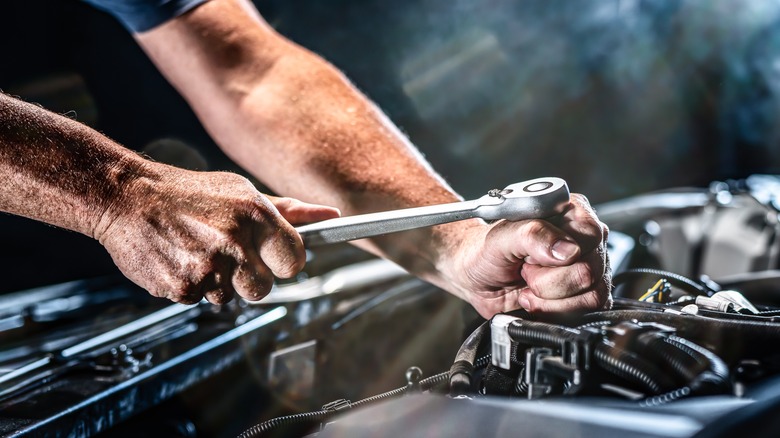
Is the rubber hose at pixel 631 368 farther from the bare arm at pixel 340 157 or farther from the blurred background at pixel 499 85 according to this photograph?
the blurred background at pixel 499 85

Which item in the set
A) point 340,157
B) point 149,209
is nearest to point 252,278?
point 149,209

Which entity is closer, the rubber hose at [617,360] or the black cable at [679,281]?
the rubber hose at [617,360]

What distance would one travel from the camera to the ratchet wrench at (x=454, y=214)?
0.77m

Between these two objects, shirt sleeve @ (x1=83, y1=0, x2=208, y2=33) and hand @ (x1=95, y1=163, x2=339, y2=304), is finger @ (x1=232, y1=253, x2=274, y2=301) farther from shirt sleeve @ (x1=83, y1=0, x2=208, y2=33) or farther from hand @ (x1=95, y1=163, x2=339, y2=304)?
shirt sleeve @ (x1=83, y1=0, x2=208, y2=33)

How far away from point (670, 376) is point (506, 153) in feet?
7.67

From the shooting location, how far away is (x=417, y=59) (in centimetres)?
245

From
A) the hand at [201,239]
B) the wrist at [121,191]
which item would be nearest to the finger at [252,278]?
the hand at [201,239]

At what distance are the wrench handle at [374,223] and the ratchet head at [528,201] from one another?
22mm

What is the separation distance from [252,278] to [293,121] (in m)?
0.62

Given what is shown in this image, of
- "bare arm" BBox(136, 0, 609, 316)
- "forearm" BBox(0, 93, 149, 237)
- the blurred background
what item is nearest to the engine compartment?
"bare arm" BBox(136, 0, 609, 316)

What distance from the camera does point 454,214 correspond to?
0.79 meters

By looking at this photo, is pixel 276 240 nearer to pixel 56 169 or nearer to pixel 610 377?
pixel 56 169

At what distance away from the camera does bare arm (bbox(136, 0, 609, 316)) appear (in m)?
0.84

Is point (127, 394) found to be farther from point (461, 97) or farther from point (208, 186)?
point (461, 97)
